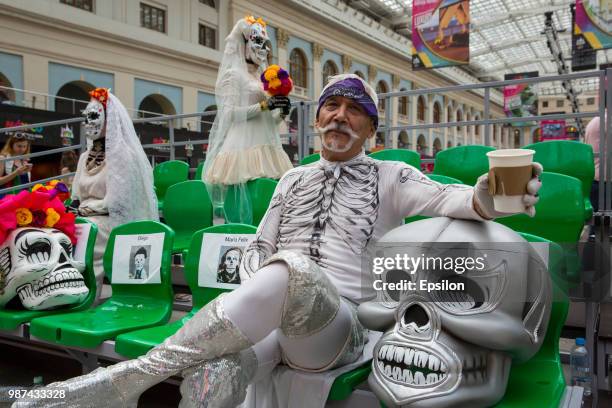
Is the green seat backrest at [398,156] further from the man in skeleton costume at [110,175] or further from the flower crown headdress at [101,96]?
the flower crown headdress at [101,96]

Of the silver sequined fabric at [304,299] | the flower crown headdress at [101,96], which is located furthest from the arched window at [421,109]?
the silver sequined fabric at [304,299]

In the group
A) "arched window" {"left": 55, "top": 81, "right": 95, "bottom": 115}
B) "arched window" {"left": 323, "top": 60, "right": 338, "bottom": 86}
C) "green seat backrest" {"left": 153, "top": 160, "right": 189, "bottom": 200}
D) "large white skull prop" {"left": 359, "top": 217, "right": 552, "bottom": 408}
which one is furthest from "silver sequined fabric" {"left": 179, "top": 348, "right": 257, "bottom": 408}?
"arched window" {"left": 323, "top": 60, "right": 338, "bottom": 86}

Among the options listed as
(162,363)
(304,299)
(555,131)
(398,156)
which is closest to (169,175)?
(398,156)

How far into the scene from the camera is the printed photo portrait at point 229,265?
2.16 m

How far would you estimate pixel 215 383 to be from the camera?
128 centimetres

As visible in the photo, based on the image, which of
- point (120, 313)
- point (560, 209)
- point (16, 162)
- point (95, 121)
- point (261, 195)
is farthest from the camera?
point (16, 162)

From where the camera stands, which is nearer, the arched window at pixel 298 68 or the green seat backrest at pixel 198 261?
the green seat backrest at pixel 198 261

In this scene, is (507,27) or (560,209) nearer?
(560,209)

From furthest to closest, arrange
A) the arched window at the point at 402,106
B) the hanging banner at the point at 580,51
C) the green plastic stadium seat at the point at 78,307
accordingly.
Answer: the arched window at the point at 402,106
the hanging banner at the point at 580,51
the green plastic stadium seat at the point at 78,307

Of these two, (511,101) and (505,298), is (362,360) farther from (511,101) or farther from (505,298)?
(511,101)

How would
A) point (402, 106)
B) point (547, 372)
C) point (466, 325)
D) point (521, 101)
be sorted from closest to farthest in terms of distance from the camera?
point (466, 325) < point (547, 372) < point (521, 101) < point (402, 106)

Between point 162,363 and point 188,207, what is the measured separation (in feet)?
7.68

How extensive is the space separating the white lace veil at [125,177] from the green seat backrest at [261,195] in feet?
2.11

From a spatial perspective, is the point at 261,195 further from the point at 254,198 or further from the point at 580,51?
the point at 580,51
